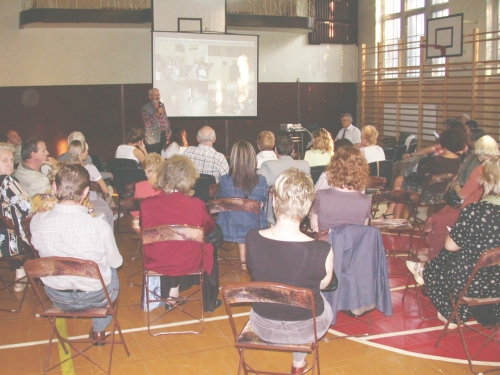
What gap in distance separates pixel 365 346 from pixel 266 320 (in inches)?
50.2

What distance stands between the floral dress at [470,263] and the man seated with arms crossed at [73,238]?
2175 millimetres

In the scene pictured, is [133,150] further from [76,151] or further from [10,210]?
[10,210]

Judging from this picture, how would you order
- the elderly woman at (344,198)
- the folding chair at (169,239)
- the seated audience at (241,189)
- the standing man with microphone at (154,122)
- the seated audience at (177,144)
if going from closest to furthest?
1. the folding chair at (169,239)
2. the elderly woman at (344,198)
3. the seated audience at (241,189)
4. the seated audience at (177,144)
5. the standing man with microphone at (154,122)

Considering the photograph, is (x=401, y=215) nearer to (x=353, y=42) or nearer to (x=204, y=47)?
(x=204, y=47)

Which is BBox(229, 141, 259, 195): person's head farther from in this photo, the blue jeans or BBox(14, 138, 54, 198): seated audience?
the blue jeans

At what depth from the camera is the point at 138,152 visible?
24.6 feet

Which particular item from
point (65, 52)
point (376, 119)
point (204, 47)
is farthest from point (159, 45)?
point (376, 119)

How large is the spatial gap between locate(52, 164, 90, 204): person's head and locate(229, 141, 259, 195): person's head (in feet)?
6.48

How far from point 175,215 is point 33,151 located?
190 centimetres

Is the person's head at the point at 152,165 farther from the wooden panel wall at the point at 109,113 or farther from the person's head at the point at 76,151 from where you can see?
the wooden panel wall at the point at 109,113

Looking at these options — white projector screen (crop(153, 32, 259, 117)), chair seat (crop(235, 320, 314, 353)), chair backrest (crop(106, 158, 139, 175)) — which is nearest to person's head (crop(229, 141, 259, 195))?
chair backrest (crop(106, 158, 139, 175))

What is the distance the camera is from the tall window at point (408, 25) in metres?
12.1

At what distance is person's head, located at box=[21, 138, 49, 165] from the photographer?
5.32 m

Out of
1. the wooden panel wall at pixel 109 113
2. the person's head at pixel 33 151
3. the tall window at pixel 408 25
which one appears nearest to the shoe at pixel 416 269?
the person's head at pixel 33 151
